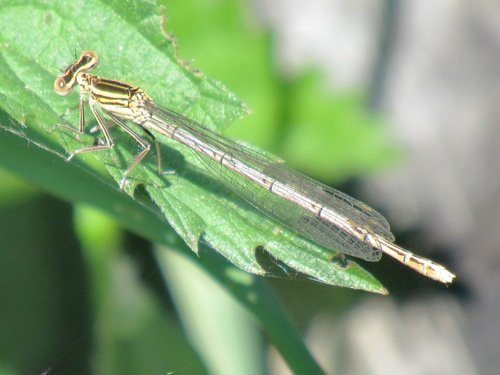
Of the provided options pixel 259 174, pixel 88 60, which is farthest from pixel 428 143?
pixel 88 60

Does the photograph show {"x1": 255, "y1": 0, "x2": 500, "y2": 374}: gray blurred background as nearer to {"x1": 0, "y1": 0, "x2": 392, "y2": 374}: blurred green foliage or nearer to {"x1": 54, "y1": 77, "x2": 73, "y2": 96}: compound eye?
{"x1": 0, "y1": 0, "x2": 392, "y2": 374}: blurred green foliage

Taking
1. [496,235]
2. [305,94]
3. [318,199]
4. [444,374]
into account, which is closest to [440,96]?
[496,235]

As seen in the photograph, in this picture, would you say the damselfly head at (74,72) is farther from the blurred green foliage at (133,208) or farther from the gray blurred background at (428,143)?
the gray blurred background at (428,143)

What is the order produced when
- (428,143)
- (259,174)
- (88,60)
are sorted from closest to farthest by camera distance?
1. (88,60)
2. (259,174)
3. (428,143)

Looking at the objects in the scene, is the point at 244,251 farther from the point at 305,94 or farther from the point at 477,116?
the point at 477,116

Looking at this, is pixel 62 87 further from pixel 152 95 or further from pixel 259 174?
pixel 259 174

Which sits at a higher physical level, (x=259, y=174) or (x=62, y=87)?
(x=259, y=174)

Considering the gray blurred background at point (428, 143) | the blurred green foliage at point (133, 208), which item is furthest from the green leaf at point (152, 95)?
the gray blurred background at point (428, 143)
